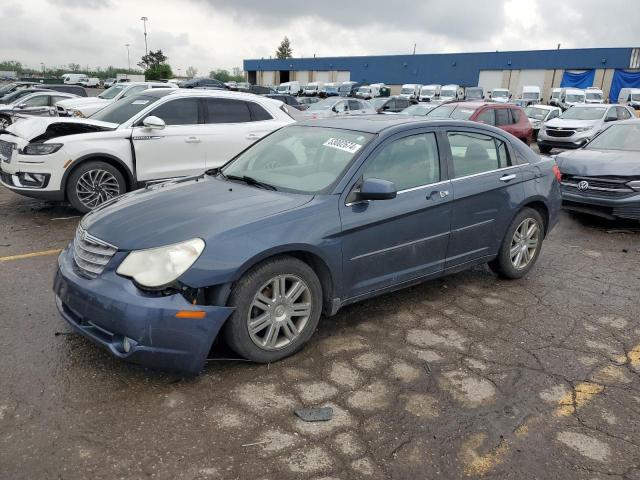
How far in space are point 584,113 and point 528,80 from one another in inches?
1376

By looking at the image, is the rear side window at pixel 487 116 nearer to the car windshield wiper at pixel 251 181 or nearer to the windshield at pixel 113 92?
the car windshield wiper at pixel 251 181

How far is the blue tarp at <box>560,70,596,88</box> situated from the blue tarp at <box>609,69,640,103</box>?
1.81 metres

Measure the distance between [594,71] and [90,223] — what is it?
5073 centimetres

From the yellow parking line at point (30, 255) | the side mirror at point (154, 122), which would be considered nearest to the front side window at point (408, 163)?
the yellow parking line at point (30, 255)

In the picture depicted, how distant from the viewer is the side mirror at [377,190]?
3654 millimetres

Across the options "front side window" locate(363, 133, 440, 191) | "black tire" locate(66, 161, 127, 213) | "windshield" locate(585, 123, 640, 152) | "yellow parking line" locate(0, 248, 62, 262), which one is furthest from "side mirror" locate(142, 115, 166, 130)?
"windshield" locate(585, 123, 640, 152)

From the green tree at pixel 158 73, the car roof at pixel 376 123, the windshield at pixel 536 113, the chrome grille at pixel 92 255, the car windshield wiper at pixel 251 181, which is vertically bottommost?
the chrome grille at pixel 92 255

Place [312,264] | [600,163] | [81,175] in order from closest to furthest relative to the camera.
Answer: [312,264] < [81,175] < [600,163]

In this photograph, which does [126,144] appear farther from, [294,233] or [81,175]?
[294,233]

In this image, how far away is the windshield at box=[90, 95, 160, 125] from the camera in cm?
760

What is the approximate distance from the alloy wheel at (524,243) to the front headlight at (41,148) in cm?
563

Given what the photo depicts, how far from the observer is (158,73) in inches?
2840

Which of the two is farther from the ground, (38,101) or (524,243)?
(38,101)

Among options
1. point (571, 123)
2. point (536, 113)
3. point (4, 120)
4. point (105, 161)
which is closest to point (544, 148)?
point (571, 123)
